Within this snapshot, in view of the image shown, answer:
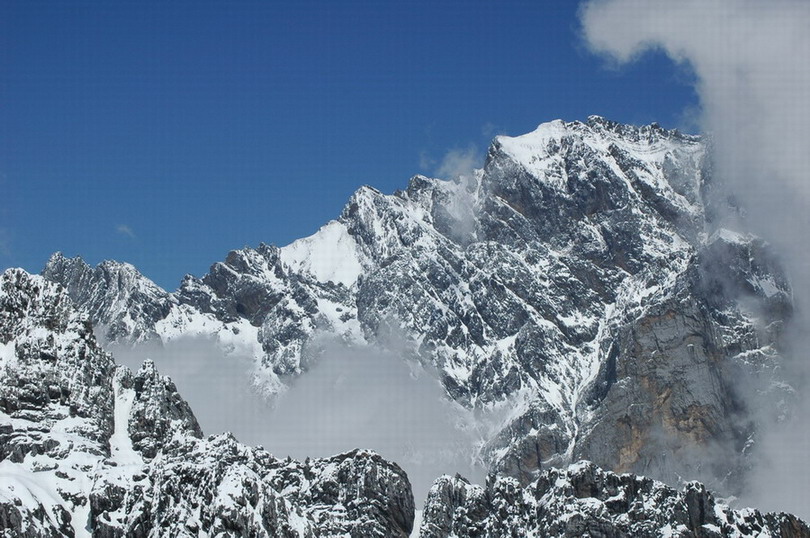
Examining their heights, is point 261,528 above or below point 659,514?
below

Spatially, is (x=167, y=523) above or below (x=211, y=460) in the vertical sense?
below

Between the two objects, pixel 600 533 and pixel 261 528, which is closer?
pixel 261 528

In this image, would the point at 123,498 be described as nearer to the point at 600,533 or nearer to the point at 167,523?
the point at 167,523

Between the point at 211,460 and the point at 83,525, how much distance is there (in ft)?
63.9

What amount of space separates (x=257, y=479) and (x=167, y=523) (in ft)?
41.4

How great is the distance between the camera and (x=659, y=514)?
19888 cm

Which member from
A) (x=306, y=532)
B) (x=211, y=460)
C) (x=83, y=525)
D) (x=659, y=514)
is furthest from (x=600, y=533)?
(x=83, y=525)

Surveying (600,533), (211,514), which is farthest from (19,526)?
(600,533)

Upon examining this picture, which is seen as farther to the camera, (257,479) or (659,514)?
(659,514)

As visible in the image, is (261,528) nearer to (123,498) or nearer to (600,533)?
(123,498)

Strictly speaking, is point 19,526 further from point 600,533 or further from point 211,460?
point 600,533

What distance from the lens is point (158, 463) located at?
19788 centimetres

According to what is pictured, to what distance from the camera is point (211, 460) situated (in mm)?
197750

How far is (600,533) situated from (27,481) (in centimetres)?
8054
